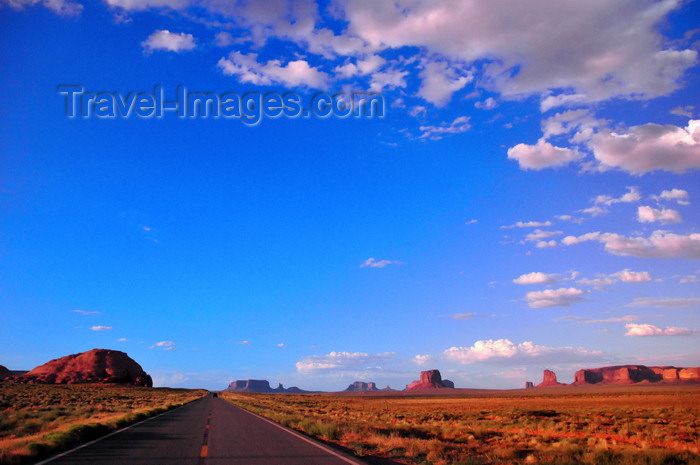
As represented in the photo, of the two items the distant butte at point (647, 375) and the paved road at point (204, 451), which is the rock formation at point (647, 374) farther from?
the paved road at point (204, 451)

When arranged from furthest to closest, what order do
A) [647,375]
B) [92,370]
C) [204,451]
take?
[647,375]
[92,370]
[204,451]

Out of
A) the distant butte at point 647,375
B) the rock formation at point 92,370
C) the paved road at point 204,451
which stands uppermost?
the paved road at point 204,451

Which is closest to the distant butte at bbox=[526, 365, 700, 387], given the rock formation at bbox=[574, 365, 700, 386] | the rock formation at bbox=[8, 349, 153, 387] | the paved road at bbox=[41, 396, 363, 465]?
the rock formation at bbox=[574, 365, 700, 386]

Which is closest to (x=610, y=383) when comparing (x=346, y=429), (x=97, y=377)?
(x=97, y=377)

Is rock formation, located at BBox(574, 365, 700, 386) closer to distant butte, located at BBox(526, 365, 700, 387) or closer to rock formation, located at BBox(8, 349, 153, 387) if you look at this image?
distant butte, located at BBox(526, 365, 700, 387)

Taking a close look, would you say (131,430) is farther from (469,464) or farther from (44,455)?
(469,464)

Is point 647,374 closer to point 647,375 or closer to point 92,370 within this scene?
point 647,375

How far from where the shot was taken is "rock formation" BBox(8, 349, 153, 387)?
127m

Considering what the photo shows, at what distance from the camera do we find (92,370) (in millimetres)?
133875

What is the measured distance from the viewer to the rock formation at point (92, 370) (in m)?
127

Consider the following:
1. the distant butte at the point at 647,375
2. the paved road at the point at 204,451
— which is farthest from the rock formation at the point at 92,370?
the distant butte at the point at 647,375

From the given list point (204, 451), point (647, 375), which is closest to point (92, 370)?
point (204, 451)

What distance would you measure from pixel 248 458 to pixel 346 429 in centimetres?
880

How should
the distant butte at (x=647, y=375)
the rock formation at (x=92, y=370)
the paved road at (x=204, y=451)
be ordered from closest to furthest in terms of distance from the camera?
the paved road at (x=204, y=451) → the rock formation at (x=92, y=370) → the distant butte at (x=647, y=375)
